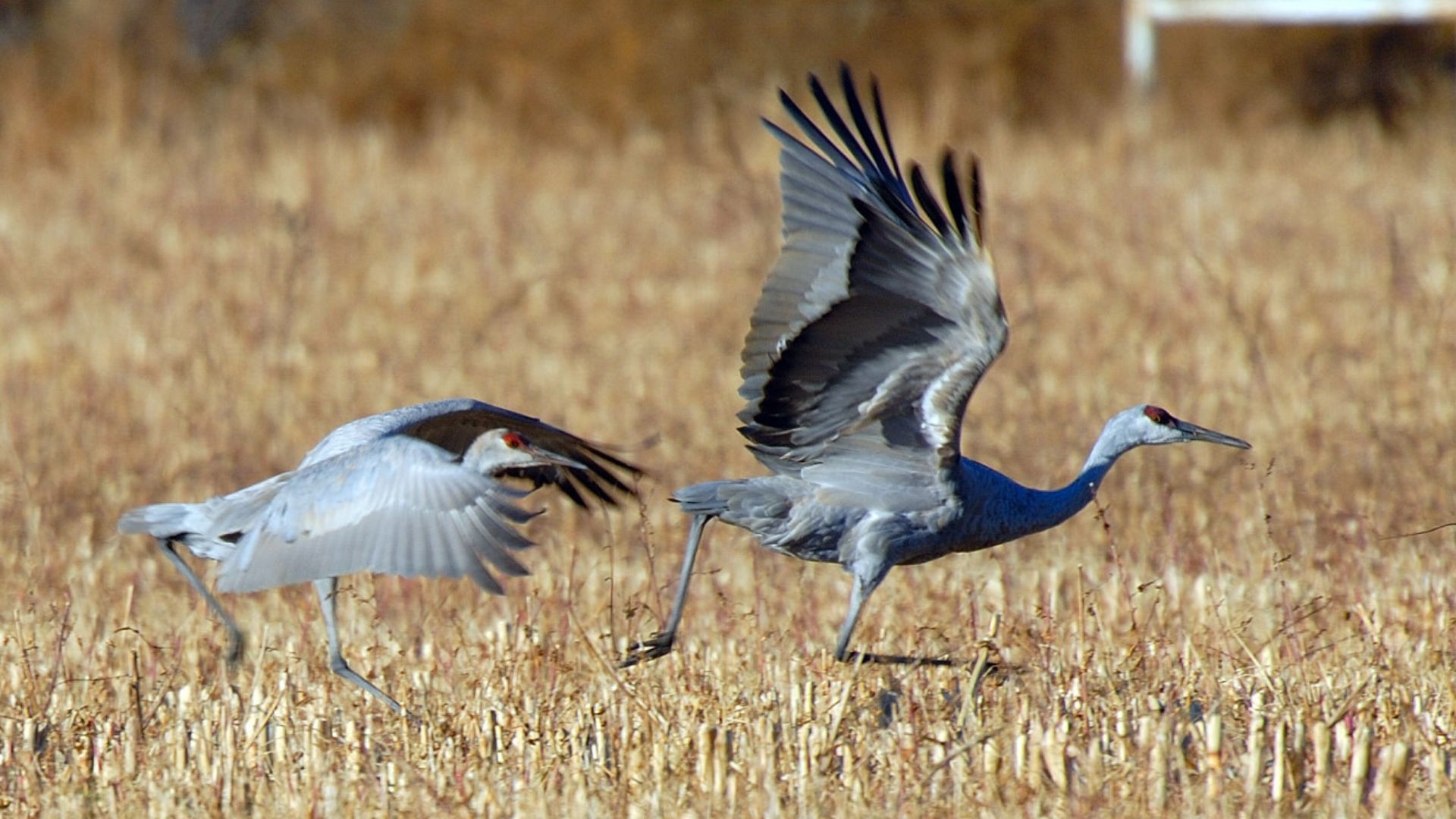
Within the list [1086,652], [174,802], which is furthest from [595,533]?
[174,802]

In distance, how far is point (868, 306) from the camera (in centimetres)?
541

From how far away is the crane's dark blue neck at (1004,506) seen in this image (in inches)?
227

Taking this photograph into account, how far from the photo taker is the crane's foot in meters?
5.64

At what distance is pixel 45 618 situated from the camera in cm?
585

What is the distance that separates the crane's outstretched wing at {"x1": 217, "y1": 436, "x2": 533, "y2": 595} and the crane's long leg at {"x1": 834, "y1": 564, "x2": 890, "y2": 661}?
100cm

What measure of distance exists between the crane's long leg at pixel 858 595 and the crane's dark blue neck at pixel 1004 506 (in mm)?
287

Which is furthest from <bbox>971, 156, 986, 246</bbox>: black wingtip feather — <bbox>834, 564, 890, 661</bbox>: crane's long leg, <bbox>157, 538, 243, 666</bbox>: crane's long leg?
<bbox>157, 538, 243, 666</bbox>: crane's long leg

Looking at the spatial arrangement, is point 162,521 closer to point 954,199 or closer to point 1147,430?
point 954,199

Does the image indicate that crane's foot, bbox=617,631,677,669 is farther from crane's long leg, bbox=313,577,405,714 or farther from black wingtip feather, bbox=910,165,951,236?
black wingtip feather, bbox=910,165,951,236

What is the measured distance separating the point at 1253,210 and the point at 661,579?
7452 mm

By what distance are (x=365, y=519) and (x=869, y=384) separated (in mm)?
Answer: 1445

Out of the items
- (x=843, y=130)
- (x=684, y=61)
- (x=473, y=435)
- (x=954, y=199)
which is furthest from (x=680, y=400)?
(x=684, y=61)

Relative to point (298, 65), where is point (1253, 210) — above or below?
below

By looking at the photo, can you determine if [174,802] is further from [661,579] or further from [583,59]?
[583,59]
